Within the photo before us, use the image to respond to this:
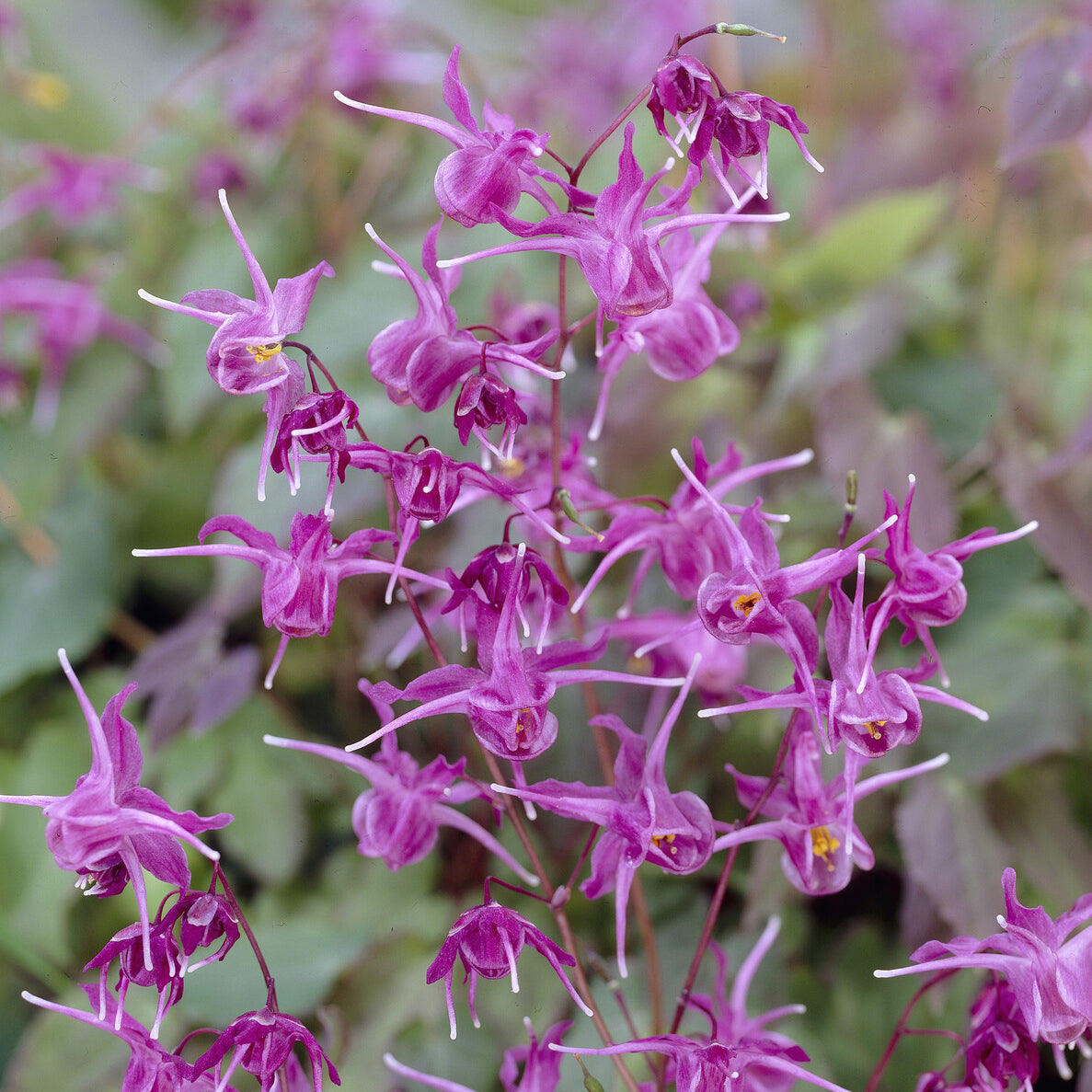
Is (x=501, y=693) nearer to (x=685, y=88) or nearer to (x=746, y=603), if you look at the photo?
(x=746, y=603)

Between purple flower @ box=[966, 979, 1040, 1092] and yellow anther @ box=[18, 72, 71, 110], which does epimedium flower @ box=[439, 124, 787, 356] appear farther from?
yellow anther @ box=[18, 72, 71, 110]

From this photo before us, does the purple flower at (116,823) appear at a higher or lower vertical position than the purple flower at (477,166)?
lower

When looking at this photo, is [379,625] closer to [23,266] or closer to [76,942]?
[76,942]

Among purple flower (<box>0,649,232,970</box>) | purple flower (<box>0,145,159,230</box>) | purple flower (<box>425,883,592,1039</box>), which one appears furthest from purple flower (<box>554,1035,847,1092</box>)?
purple flower (<box>0,145,159,230</box>)

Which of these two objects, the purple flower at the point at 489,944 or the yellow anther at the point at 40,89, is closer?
the purple flower at the point at 489,944

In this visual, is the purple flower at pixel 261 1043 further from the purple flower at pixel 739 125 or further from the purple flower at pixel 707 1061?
the purple flower at pixel 739 125

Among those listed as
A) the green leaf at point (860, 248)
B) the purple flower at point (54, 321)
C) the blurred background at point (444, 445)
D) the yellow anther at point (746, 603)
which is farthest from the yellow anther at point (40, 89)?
the yellow anther at point (746, 603)

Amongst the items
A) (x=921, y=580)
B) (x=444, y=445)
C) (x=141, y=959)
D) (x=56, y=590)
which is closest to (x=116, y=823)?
(x=141, y=959)
